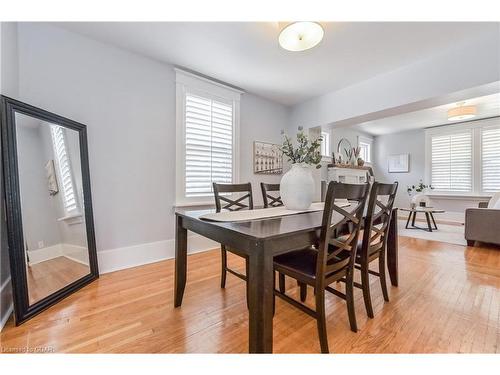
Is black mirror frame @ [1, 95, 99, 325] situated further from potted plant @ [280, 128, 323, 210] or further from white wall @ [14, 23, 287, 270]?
potted plant @ [280, 128, 323, 210]

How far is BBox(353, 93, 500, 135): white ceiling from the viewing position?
13.5 ft

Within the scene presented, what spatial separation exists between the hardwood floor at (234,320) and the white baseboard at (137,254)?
166 millimetres

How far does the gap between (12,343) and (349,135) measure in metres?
6.45

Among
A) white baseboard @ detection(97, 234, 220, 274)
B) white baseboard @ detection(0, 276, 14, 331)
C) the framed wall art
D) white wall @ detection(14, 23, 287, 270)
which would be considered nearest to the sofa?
the framed wall art

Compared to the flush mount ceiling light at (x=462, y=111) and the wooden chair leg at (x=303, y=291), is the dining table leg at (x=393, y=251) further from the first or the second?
the flush mount ceiling light at (x=462, y=111)

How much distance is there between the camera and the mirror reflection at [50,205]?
Answer: 1646 millimetres

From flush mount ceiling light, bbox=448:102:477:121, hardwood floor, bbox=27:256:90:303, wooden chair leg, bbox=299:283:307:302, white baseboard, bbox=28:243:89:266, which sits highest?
flush mount ceiling light, bbox=448:102:477:121

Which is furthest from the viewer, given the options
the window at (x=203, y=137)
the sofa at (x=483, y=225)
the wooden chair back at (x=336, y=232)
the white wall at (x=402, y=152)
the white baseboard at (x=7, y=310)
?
the white wall at (x=402, y=152)

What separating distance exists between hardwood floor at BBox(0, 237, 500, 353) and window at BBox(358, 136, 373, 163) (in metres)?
4.67

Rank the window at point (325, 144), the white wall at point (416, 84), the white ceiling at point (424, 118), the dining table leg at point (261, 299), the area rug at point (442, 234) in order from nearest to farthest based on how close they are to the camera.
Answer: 1. the dining table leg at point (261, 299)
2. the white wall at point (416, 84)
3. the area rug at point (442, 234)
4. the white ceiling at point (424, 118)
5. the window at point (325, 144)

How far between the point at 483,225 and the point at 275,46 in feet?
12.4

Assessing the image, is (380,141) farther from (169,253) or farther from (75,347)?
(75,347)

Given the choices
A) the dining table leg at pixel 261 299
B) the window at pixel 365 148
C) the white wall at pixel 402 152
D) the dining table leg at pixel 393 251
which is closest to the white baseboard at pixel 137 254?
the dining table leg at pixel 261 299
